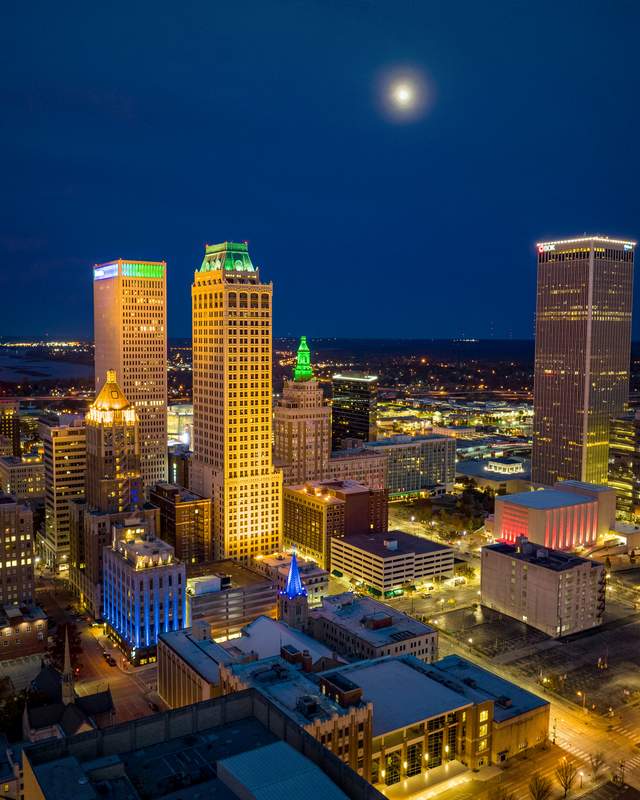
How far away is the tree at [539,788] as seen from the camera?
208 feet

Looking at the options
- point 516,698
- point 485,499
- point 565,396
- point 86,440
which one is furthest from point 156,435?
point 516,698

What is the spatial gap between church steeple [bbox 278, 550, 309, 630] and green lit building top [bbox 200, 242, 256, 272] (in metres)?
50.0

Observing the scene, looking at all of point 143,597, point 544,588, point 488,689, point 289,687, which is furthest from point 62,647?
point 544,588

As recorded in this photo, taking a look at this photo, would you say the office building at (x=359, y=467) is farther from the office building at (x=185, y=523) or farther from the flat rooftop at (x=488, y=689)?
the flat rooftop at (x=488, y=689)

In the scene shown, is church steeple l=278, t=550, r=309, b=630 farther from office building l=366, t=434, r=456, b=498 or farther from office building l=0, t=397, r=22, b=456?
office building l=0, t=397, r=22, b=456

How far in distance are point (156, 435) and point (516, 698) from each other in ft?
328

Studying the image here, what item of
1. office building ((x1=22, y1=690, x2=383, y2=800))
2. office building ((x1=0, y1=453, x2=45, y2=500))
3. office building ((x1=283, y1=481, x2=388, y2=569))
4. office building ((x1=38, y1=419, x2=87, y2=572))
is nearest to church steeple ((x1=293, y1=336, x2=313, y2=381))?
office building ((x1=283, y1=481, x2=388, y2=569))

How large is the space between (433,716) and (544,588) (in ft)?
126

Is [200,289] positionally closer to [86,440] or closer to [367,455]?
[86,440]

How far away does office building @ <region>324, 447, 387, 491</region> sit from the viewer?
155 m

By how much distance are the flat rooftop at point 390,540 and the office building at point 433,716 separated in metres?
37.0

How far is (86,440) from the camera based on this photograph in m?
115

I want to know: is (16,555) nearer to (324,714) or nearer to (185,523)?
(185,523)

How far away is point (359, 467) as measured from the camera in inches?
6275
